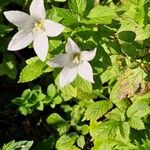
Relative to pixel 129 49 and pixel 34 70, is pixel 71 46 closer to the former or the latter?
pixel 34 70

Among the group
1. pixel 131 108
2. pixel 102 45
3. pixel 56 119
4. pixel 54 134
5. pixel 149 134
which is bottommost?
pixel 54 134

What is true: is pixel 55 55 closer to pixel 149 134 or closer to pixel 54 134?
pixel 149 134

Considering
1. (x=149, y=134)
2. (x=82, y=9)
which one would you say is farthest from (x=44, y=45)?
(x=149, y=134)

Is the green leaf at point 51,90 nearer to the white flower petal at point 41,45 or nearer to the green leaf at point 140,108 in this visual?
the green leaf at point 140,108

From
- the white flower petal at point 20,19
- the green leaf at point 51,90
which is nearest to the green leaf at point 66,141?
the green leaf at point 51,90

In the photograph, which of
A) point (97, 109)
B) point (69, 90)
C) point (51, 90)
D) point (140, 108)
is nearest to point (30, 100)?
point (51, 90)

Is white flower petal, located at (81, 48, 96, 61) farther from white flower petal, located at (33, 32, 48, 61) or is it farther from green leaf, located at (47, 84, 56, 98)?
green leaf, located at (47, 84, 56, 98)
